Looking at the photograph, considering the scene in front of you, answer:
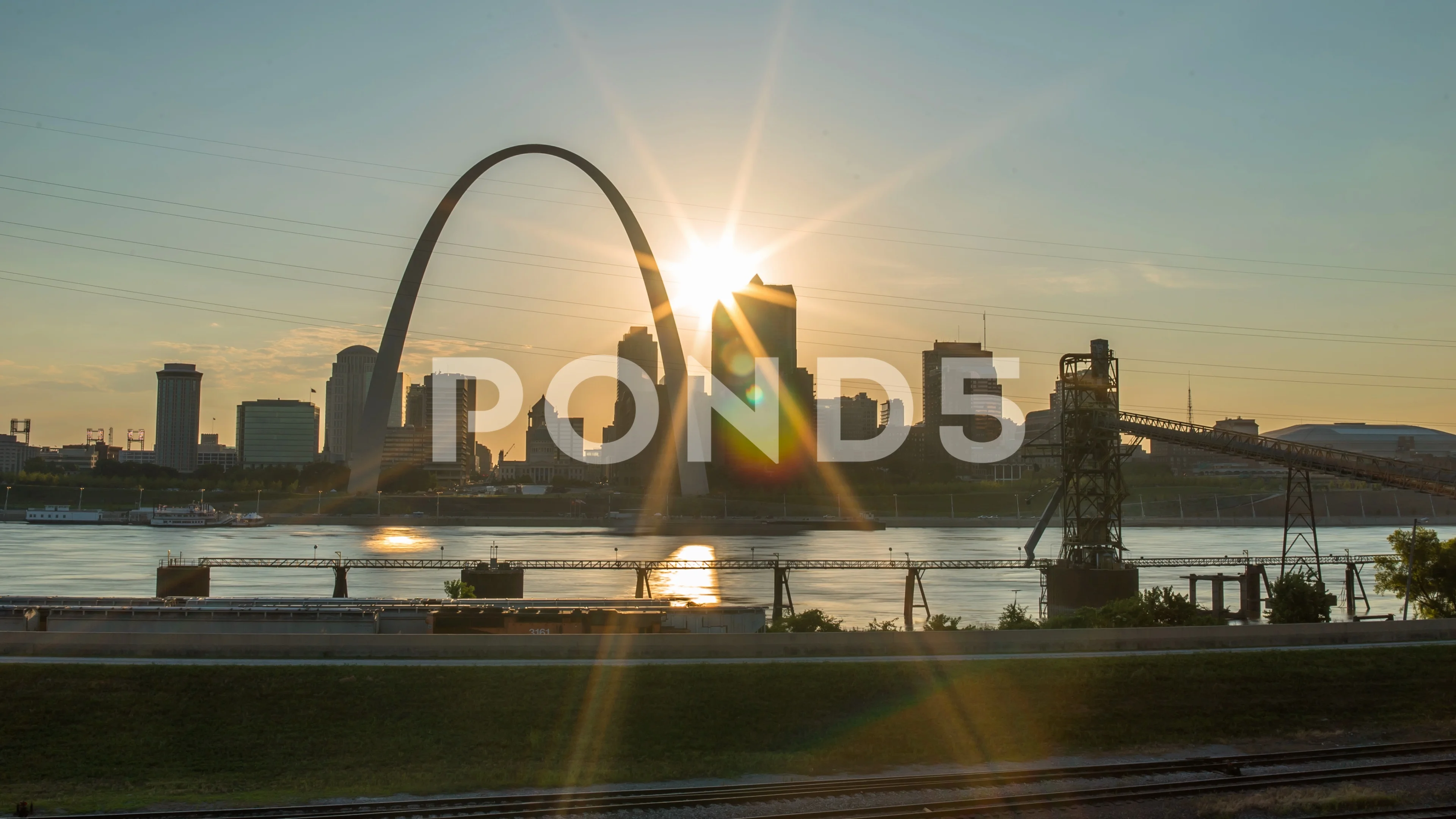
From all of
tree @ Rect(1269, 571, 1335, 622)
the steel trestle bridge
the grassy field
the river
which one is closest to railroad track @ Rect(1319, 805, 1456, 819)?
the grassy field

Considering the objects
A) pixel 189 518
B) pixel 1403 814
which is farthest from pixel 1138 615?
pixel 189 518

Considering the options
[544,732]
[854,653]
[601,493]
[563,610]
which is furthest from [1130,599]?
[601,493]

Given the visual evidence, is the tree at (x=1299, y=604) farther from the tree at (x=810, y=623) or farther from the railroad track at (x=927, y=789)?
the railroad track at (x=927, y=789)

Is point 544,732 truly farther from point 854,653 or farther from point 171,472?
point 171,472

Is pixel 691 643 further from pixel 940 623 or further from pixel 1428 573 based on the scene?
pixel 1428 573

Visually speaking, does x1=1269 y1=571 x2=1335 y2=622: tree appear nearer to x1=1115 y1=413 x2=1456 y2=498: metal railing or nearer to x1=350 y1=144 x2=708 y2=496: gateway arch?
x1=1115 y1=413 x2=1456 y2=498: metal railing
